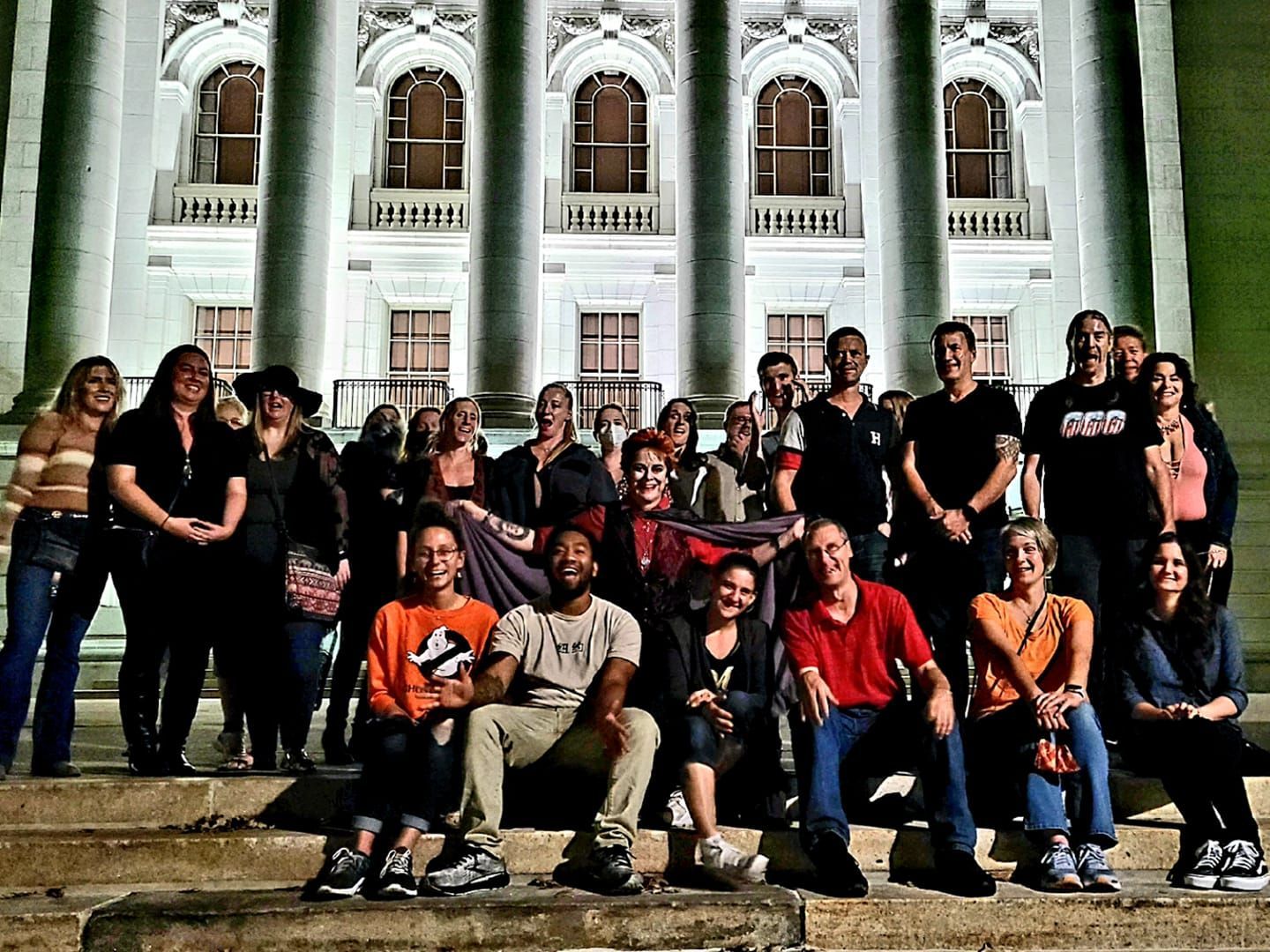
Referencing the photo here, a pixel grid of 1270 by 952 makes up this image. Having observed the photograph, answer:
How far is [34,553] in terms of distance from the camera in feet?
20.3

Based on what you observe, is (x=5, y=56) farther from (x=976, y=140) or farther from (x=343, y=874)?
(x=976, y=140)

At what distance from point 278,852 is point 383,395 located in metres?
20.6

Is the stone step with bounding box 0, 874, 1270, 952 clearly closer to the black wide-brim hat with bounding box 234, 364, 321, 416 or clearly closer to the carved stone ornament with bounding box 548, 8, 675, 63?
the black wide-brim hat with bounding box 234, 364, 321, 416

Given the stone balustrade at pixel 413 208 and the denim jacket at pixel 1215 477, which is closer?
the denim jacket at pixel 1215 477

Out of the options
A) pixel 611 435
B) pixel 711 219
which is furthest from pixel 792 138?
pixel 611 435

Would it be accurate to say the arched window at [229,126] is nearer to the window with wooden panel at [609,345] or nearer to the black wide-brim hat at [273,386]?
the window with wooden panel at [609,345]

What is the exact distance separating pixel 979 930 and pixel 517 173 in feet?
48.0

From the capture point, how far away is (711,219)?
17.9 meters

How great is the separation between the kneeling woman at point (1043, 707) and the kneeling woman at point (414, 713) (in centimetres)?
233

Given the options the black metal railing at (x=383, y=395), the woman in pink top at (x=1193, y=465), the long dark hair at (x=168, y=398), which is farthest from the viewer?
the black metal railing at (x=383, y=395)

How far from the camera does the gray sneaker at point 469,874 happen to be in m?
4.84

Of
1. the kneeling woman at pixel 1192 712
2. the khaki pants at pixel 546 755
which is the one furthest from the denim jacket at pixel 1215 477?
the khaki pants at pixel 546 755

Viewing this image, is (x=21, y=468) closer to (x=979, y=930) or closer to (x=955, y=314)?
(x=979, y=930)

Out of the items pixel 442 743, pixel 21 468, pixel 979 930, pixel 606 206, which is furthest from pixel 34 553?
pixel 606 206
